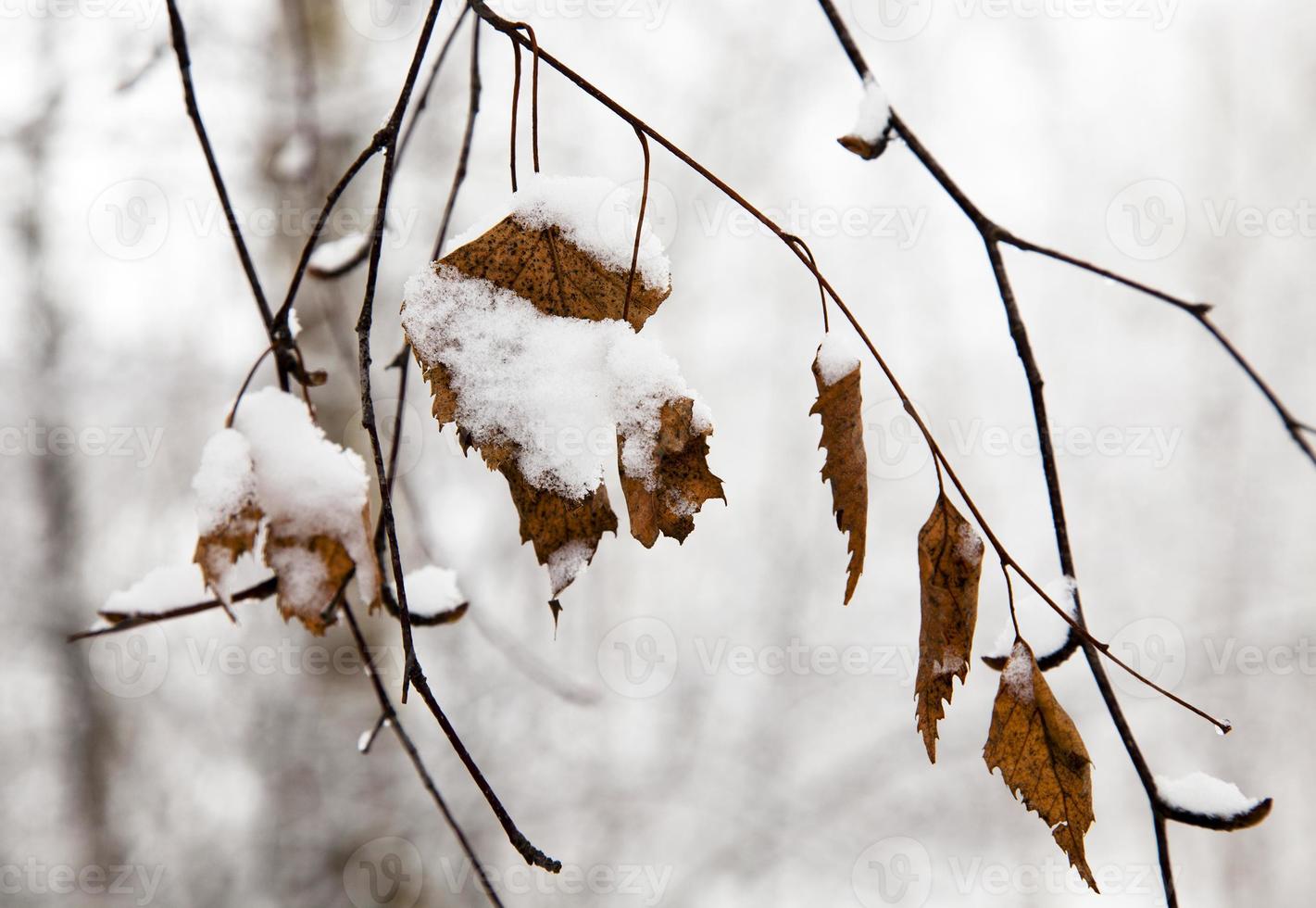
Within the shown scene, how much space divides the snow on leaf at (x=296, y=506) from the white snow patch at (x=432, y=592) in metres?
0.04

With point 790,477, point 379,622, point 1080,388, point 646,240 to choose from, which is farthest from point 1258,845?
point 646,240

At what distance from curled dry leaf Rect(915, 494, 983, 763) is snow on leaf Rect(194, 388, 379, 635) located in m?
0.25

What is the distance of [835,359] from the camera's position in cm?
35

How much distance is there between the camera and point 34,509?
3.16m

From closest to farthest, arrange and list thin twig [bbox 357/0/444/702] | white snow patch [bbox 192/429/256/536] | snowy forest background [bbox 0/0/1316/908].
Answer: thin twig [bbox 357/0/444/702] → white snow patch [bbox 192/429/256/536] → snowy forest background [bbox 0/0/1316/908]

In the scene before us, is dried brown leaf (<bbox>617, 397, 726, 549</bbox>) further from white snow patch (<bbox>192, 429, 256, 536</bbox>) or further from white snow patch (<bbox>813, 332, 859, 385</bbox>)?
white snow patch (<bbox>192, 429, 256, 536</bbox>)

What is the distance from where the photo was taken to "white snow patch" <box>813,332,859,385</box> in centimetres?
34

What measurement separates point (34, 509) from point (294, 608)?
355cm

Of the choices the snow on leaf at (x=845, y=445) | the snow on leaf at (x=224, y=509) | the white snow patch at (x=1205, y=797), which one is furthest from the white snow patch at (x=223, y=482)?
the white snow patch at (x=1205, y=797)

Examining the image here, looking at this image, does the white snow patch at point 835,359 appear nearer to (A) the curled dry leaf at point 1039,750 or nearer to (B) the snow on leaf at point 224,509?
(A) the curled dry leaf at point 1039,750

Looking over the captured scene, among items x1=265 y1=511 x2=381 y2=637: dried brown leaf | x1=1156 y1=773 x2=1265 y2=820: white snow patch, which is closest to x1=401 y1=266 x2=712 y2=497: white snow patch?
x1=265 y1=511 x2=381 y2=637: dried brown leaf

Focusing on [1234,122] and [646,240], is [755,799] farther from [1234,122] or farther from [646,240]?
[1234,122]

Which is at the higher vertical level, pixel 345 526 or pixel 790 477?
pixel 345 526

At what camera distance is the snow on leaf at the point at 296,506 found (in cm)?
38
